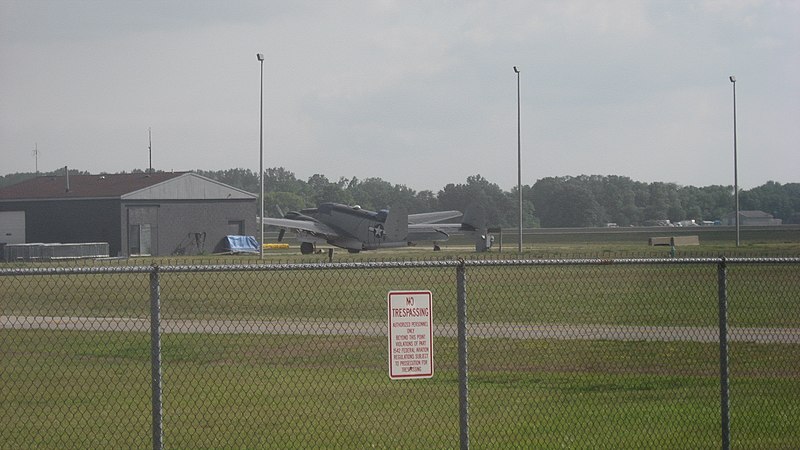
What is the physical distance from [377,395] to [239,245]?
64.3 meters

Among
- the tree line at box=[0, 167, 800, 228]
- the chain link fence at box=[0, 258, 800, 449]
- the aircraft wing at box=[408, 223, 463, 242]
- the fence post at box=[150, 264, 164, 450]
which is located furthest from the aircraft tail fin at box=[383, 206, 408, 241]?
the tree line at box=[0, 167, 800, 228]

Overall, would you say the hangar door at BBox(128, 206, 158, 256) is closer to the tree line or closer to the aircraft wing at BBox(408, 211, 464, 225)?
the aircraft wing at BBox(408, 211, 464, 225)

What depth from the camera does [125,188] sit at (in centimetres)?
7475

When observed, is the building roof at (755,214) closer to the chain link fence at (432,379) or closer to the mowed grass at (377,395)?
the chain link fence at (432,379)

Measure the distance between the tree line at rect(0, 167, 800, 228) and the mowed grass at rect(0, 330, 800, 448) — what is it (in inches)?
5208

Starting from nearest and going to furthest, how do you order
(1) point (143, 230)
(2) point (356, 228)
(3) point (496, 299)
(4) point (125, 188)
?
1. (3) point (496, 299)
2. (2) point (356, 228)
3. (1) point (143, 230)
4. (4) point (125, 188)

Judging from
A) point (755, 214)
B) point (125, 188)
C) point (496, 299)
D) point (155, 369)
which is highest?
point (125, 188)

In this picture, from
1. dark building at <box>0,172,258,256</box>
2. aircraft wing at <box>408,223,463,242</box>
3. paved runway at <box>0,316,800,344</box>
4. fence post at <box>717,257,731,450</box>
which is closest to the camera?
fence post at <box>717,257,731,450</box>

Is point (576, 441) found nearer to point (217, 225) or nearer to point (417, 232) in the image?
point (417, 232)

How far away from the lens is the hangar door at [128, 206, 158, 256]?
2849 inches

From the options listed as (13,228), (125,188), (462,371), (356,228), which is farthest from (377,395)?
(13,228)

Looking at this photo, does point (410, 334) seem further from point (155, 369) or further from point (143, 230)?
point (143, 230)

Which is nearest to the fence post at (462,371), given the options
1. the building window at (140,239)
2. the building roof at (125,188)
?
the building window at (140,239)

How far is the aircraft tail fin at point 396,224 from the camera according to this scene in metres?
62.3
